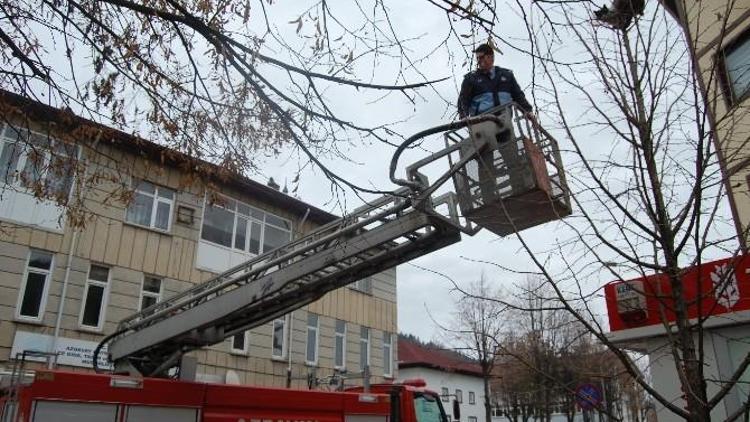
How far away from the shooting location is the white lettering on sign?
13.6 m

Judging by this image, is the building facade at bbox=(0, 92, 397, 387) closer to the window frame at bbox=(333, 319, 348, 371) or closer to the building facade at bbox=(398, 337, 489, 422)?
the window frame at bbox=(333, 319, 348, 371)

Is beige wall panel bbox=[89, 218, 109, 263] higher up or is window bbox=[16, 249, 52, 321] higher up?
beige wall panel bbox=[89, 218, 109, 263]

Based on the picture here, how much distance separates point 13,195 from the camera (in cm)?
1433

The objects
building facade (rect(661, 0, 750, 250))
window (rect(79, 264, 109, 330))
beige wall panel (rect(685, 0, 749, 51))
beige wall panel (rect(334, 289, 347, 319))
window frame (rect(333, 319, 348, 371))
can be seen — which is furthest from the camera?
beige wall panel (rect(334, 289, 347, 319))

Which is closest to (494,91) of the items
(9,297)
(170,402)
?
(170,402)

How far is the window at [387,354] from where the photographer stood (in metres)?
24.1

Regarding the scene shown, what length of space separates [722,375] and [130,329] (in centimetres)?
740

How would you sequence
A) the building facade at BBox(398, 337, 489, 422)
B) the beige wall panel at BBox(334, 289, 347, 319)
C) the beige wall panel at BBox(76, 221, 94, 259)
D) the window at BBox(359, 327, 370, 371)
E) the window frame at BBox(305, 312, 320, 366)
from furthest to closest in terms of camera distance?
the building facade at BBox(398, 337, 489, 422), the window at BBox(359, 327, 370, 371), the beige wall panel at BBox(334, 289, 347, 319), the window frame at BBox(305, 312, 320, 366), the beige wall panel at BBox(76, 221, 94, 259)

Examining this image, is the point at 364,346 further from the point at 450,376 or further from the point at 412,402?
the point at 450,376

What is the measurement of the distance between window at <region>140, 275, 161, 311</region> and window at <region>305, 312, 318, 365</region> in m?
5.72

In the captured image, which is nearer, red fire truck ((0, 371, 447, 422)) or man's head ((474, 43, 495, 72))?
man's head ((474, 43, 495, 72))

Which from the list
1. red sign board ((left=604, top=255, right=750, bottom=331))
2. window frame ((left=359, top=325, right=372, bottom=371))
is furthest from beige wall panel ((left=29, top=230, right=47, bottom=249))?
red sign board ((left=604, top=255, right=750, bottom=331))

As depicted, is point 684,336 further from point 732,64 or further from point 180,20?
point 732,64

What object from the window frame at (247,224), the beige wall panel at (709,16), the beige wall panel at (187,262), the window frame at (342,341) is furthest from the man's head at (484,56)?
the window frame at (342,341)
